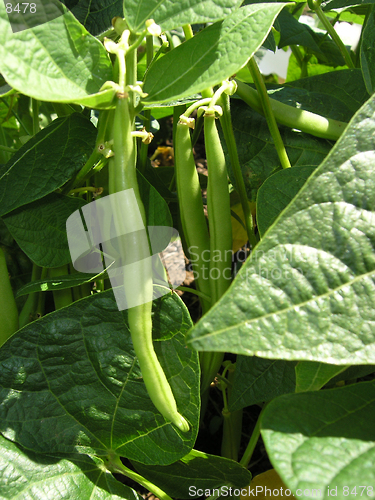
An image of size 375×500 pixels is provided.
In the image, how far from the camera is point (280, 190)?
0.51 metres

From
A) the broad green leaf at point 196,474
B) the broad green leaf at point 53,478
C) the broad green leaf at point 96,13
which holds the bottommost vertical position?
the broad green leaf at point 196,474

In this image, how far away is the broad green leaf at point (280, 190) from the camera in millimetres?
507

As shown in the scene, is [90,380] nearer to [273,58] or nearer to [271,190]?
[271,190]

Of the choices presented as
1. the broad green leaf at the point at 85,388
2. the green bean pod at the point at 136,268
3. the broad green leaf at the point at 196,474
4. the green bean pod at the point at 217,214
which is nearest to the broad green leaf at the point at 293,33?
the green bean pod at the point at 217,214

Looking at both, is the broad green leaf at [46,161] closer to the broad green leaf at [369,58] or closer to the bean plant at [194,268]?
the bean plant at [194,268]

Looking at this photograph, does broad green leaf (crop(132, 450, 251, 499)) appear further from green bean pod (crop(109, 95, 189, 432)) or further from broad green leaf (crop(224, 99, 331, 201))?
broad green leaf (crop(224, 99, 331, 201))

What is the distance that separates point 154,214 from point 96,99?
0.19 meters

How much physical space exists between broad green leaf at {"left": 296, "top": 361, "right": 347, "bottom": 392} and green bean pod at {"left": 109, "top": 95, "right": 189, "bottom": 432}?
14 centimetres

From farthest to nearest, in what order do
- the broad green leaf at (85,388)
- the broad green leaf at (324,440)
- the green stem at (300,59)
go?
the green stem at (300,59) → the broad green leaf at (85,388) → the broad green leaf at (324,440)

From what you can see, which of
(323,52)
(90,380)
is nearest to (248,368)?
(90,380)

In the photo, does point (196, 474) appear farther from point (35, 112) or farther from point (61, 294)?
point (35, 112)

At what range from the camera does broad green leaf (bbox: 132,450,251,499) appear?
0.53 metres

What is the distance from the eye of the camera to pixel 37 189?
1.74ft

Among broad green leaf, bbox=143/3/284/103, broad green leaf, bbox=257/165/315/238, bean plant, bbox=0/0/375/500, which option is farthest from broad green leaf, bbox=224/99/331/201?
broad green leaf, bbox=143/3/284/103
